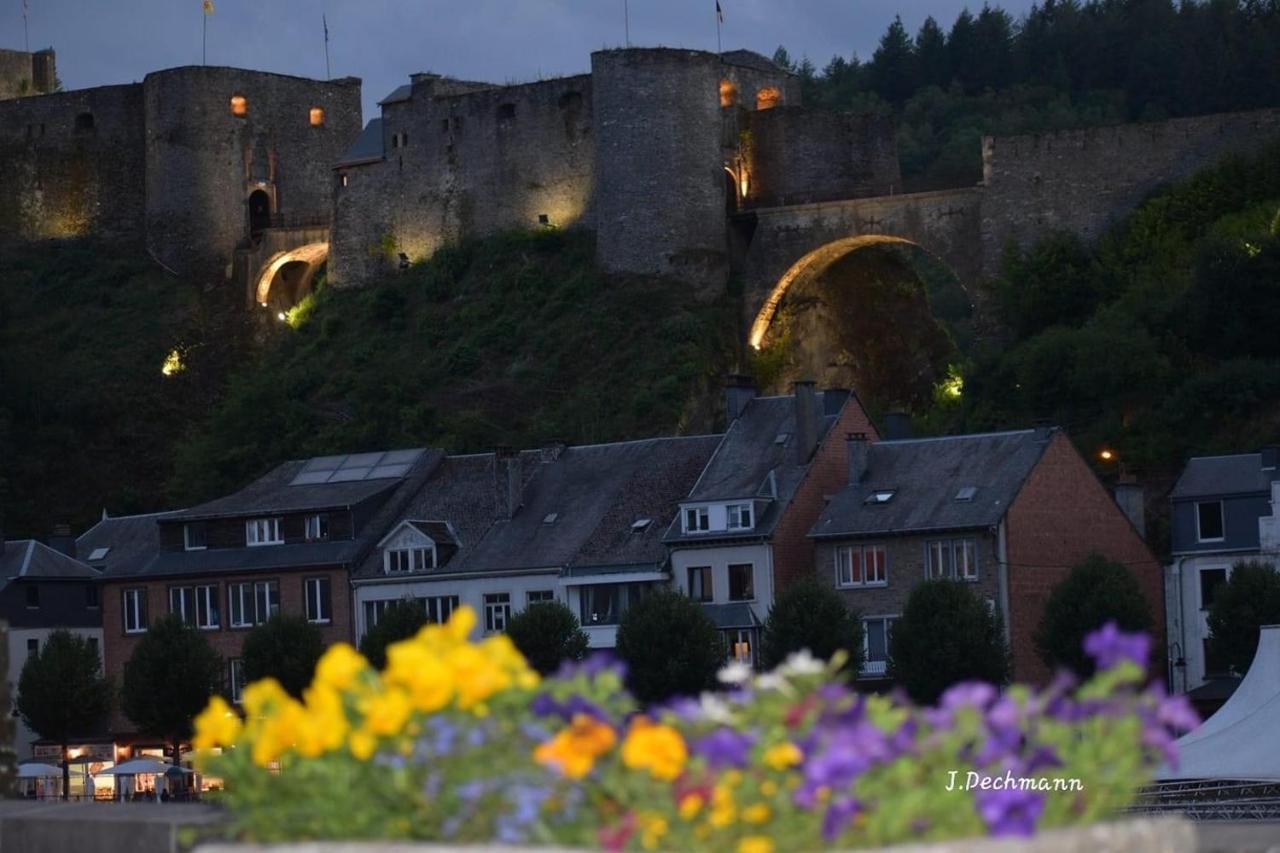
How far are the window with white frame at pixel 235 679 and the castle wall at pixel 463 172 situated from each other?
24.2 metres

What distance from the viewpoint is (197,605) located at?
195 ft

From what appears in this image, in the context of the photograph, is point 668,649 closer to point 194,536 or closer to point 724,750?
point 194,536

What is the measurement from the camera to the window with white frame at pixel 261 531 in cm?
5956

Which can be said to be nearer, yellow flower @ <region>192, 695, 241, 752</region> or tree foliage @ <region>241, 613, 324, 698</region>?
yellow flower @ <region>192, 695, 241, 752</region>

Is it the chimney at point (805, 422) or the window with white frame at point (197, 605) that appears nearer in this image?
the chimney at point (805, 422)

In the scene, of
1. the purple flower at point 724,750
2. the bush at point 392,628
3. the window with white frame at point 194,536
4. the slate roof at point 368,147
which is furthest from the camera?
the slate roof at point 368,147

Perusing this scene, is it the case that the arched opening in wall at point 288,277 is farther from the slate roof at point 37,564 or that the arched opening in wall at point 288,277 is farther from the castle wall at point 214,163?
the slate roof at point 37,564

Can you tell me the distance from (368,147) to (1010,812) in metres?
76.7

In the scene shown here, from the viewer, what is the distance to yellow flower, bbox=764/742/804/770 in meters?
8.43

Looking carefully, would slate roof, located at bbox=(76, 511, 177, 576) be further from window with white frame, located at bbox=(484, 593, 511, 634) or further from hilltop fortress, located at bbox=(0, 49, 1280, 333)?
hilltop fortress, located at bbox=(0, 49, 1280, 333)

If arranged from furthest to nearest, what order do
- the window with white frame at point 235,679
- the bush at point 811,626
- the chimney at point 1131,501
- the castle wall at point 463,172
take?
the castle wall at point 463,172
the window with white frame at point 235,679
the chimney at point 1131,501
the bush at point 811,626

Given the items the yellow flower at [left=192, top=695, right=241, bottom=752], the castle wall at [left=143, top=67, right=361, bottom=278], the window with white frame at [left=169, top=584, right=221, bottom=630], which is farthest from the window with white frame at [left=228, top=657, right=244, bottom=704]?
the yellow flower at [left=192, top=695, right=241, bottom=752]

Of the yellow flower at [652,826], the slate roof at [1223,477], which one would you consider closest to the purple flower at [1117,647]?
the yellow flower at [652,826]

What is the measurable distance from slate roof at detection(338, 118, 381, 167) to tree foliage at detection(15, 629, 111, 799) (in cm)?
3043
